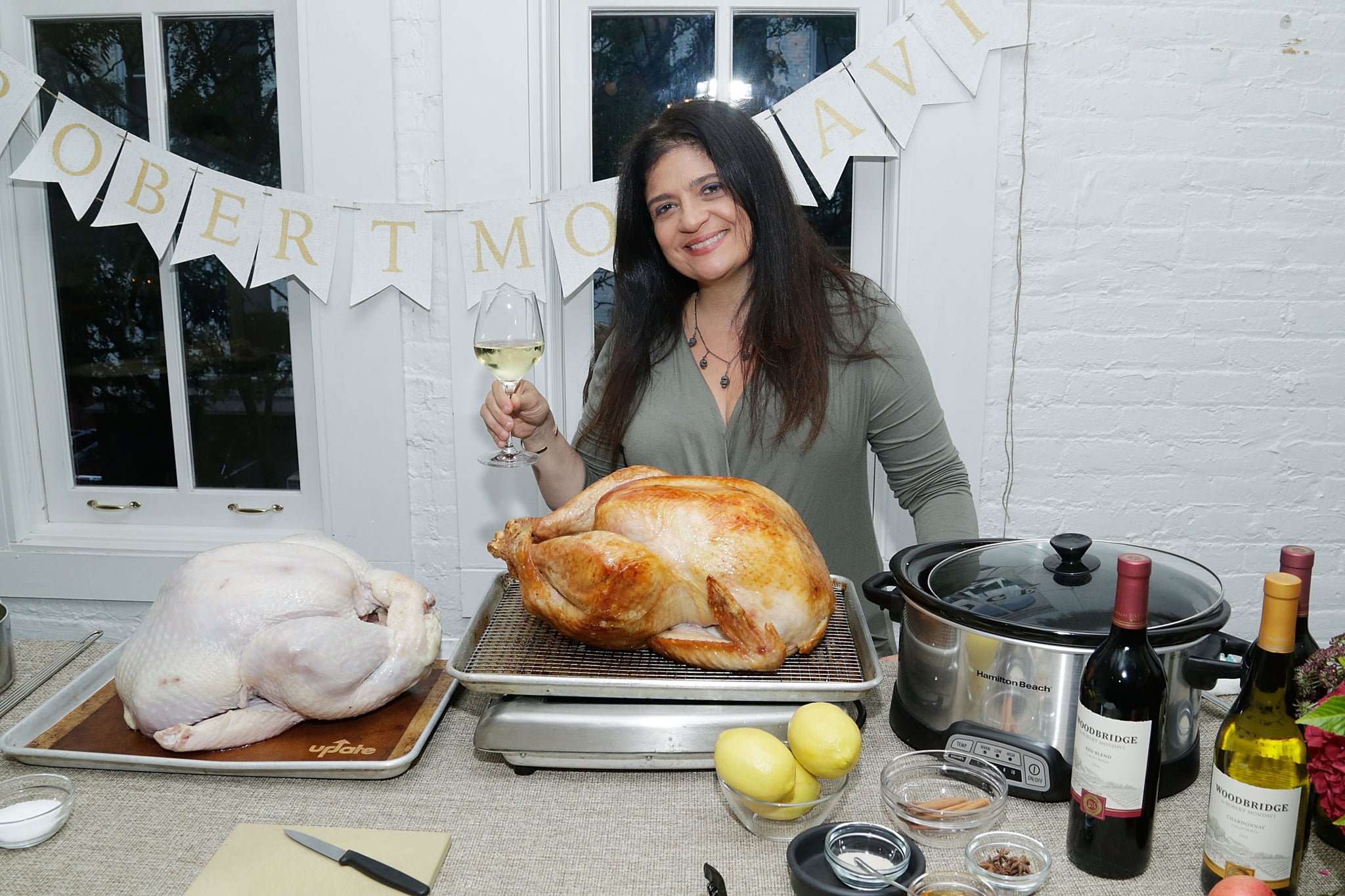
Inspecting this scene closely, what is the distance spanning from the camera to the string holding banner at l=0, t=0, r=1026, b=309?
7.23 feet

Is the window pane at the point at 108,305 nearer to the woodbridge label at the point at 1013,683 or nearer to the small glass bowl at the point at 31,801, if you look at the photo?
the small glass bowl at the point at 31,801

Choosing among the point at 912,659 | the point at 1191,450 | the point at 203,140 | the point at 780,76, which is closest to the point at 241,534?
the point at 203,140

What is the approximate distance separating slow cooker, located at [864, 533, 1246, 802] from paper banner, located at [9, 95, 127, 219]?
2129 millimetres

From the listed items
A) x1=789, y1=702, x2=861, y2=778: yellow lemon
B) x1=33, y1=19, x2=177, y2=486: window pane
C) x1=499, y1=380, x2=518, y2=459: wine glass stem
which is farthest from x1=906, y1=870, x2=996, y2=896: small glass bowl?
x1=33, y1=19, x2=177, y2=486: window pane

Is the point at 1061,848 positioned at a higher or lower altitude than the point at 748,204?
lower

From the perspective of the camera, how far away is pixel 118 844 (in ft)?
3.00

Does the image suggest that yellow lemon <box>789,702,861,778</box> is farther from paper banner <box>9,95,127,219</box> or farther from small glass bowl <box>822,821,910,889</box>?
paper banner <box>9,95,127,219</box>

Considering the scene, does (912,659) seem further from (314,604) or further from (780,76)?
(780,76)

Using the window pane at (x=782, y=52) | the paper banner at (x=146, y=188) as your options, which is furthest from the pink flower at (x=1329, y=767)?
the paper banner at (x=146, y=188)

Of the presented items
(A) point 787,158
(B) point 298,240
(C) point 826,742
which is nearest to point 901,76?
(A) point 787,158

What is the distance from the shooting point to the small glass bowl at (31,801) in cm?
90

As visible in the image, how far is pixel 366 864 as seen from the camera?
2.84ft

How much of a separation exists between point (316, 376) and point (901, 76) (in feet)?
5.09

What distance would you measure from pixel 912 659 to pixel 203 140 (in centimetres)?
223
